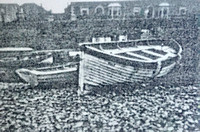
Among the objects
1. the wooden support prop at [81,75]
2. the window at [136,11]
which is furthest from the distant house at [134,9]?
the wooden support prop at [81,75]

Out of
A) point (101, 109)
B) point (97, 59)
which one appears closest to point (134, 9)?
point (97, 59)

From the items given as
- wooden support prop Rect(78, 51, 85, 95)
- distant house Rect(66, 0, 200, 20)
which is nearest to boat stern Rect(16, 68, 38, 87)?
wooden support prop Rect(78, 51, 85, 95)

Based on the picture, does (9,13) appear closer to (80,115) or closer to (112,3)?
(112,3)

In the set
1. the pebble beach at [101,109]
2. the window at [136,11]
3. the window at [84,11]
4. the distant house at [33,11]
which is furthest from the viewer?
the window at [136,11]

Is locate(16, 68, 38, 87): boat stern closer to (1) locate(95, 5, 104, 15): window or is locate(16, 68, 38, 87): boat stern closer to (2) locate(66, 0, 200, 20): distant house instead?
(2) locate(66, 0, 200, 20): distant house

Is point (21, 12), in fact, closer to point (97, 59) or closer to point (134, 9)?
point (97, 59)

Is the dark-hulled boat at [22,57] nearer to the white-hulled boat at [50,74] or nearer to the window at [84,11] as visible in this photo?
the white-hulled boat at [50,74]

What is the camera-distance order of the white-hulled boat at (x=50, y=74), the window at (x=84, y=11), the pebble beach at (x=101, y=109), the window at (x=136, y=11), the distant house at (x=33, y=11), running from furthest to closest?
the white-hulled boat at (x=50, y=74), the window at (x=136, y=11), the window at (x=84, y=11), the distant house at (x=33, y=11), the pebble beach at (x=101, y=109)
